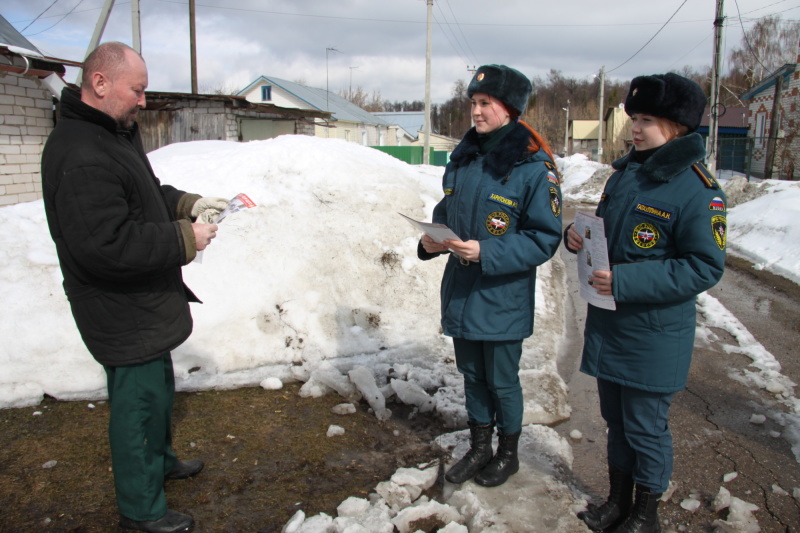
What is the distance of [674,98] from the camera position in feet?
8.11

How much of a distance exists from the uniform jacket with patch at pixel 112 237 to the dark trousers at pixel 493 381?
150 cm

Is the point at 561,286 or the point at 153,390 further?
the point at 561,286

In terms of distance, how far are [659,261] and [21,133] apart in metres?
12.0

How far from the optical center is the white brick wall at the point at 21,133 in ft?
34.4

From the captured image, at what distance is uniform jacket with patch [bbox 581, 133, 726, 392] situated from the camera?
7.79 feet

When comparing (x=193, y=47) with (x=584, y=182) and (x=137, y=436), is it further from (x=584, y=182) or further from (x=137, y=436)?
(x=137, y=436)

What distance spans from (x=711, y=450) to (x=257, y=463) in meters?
2.84

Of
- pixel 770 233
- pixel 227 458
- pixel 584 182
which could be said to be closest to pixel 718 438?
pixel 227 458

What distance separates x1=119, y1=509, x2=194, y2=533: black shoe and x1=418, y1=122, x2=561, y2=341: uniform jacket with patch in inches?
62.9

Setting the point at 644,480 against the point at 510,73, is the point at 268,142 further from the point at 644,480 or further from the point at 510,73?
the point at 644,480

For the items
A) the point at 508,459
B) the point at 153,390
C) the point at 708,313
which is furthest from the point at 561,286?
the point at 153,390

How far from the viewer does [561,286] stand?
323 inches

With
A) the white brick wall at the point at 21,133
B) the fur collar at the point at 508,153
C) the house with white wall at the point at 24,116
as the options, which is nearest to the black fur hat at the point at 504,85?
the fur collar at the point at 508,153

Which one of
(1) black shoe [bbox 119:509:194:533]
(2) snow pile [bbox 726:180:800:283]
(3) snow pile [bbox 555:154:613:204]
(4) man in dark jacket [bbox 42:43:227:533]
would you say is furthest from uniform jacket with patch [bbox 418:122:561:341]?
(3) snow pile [bbox 555:154:613:204]
